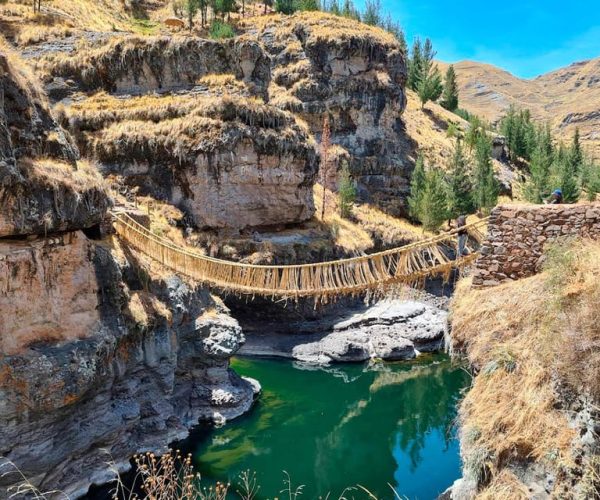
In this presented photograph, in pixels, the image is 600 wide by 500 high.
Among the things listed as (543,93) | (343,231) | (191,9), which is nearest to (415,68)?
(191,9)

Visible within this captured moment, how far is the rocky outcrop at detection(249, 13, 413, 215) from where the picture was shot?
29.7 m

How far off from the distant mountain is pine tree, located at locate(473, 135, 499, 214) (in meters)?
57.5

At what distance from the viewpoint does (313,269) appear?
1050 cm

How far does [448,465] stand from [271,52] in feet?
92.7

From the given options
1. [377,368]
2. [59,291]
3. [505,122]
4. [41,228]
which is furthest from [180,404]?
[505,122]

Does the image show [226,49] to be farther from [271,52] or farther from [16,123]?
[16,123]

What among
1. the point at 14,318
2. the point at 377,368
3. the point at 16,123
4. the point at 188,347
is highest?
the point at 16,123

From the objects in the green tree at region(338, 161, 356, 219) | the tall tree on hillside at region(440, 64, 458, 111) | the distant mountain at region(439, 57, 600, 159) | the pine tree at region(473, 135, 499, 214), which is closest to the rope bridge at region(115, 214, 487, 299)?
the green tree at region(338, 161, 356, 219)

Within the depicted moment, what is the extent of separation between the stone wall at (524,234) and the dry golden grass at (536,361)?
0.43 meters

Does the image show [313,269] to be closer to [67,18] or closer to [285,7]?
[67,18]

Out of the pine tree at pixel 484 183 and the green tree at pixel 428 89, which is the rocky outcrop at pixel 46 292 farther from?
the green tree at pixel 428 89

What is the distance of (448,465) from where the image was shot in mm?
11102

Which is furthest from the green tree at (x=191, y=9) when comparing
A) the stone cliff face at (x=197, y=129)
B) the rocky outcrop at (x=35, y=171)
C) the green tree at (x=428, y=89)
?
the rocky outcrop at (x=35, y=171)

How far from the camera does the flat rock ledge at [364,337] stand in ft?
58.8
